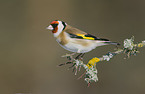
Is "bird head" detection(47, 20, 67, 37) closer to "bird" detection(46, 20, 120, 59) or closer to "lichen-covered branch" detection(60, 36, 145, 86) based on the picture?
"bird" detection(46, 20, 120, 59)

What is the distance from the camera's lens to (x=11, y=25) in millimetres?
4125

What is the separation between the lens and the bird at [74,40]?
151 centimetres

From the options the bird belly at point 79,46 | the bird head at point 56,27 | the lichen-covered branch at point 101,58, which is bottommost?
the lichen-covered branch at point 101,58

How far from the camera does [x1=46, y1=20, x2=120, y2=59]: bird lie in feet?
4.94

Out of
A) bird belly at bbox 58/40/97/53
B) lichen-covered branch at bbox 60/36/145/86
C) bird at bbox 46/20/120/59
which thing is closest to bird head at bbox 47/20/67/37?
bird at bbox 46/20/120/59

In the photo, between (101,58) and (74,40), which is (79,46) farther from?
(101,58)

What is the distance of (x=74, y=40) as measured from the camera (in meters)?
1.58

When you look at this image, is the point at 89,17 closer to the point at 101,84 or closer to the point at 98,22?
the point at 98,22

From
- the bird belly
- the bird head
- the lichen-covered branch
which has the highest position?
the bird head

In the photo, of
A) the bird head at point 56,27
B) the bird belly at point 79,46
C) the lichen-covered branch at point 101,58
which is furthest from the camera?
the bird head at point 56,27

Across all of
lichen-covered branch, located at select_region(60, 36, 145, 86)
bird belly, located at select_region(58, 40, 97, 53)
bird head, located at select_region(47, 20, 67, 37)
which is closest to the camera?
lichen-covered branch, located at select_region(60, 36, 145, 86)

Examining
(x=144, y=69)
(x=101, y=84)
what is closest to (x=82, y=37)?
(x=101, y=84)

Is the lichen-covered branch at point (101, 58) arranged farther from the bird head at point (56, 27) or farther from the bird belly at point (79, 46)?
the bird head at point (56, 27)

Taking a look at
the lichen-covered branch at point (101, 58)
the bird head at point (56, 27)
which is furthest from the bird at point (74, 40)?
the lichen-covered branch at point (101, 58)
